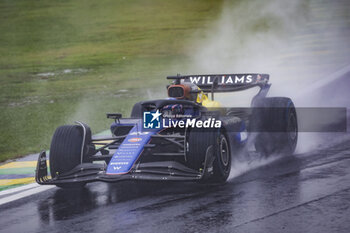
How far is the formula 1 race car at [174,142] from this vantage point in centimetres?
684

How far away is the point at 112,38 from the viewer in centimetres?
2797

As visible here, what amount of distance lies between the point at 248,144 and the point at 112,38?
19.9 meters

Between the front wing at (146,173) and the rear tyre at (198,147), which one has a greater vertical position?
the rear tyre at (198,147)

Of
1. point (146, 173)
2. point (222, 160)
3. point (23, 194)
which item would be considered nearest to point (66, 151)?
point (23, 194)

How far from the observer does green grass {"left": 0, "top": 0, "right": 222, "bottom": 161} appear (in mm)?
15664

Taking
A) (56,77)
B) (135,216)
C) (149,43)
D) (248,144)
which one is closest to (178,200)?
(135,216)

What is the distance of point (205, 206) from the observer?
6133 millimetres

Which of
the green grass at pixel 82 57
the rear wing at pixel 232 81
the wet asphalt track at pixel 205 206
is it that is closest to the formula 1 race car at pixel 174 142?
the wet asphalt track at pixel 205 206

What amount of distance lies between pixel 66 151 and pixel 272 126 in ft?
11.1

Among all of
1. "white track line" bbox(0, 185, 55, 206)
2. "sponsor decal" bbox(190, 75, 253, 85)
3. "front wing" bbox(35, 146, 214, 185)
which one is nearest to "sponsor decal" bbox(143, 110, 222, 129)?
"front wing" bbox(35, 146, 214, 185)

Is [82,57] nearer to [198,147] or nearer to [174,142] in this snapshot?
[174,142]

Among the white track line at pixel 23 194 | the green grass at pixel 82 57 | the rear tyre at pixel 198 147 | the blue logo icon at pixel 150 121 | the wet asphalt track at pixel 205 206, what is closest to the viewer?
the wet asphalt track at pixel 205 206

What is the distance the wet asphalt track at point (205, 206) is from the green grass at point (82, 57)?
14.4 ft

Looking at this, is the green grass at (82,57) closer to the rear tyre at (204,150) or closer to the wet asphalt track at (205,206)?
the wet asphalt track at (205,206)
